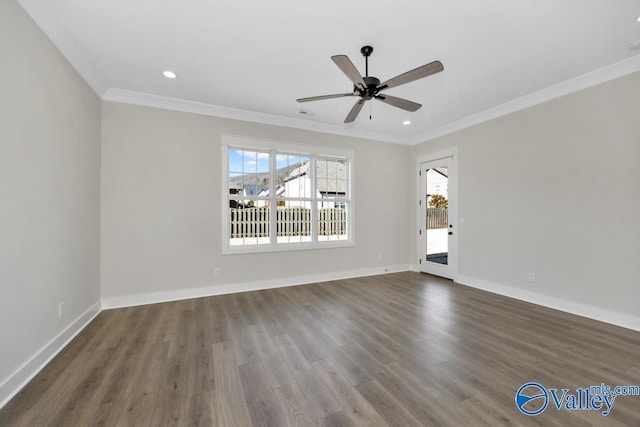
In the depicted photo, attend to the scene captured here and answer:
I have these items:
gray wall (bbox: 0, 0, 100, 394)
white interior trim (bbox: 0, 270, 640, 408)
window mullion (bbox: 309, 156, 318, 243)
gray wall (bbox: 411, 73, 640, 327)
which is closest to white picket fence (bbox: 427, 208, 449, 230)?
gray wall (bbox: 411, 73, 640, 327)

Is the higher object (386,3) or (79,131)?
(386,3)

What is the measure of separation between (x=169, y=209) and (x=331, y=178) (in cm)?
282

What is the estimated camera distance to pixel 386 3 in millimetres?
1987

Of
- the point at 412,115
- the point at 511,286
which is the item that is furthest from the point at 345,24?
the point at 511,286

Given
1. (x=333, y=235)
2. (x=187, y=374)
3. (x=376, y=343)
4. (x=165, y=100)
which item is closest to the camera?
(x=187, y=374)

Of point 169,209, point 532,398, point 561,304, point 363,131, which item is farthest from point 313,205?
point 561,304

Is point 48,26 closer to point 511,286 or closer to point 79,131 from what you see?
point 79,131

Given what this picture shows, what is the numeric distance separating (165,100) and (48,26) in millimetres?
1481

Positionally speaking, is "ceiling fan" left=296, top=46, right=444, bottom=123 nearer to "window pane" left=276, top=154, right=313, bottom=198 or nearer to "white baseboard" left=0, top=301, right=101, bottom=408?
"window pane" left=276, top=154, right=313, bottom=198

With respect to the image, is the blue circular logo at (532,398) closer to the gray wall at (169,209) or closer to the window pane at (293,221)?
the gray wall at (169,209)

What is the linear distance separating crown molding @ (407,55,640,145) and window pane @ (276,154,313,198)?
8.87ft

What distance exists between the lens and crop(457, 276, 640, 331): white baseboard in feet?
9.10

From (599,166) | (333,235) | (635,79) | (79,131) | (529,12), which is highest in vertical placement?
(529,12)

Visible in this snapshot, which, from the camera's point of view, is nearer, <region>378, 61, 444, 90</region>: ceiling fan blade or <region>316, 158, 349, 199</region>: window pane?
<region>378, 61, 444, 90</region>: ceiling fan blade
